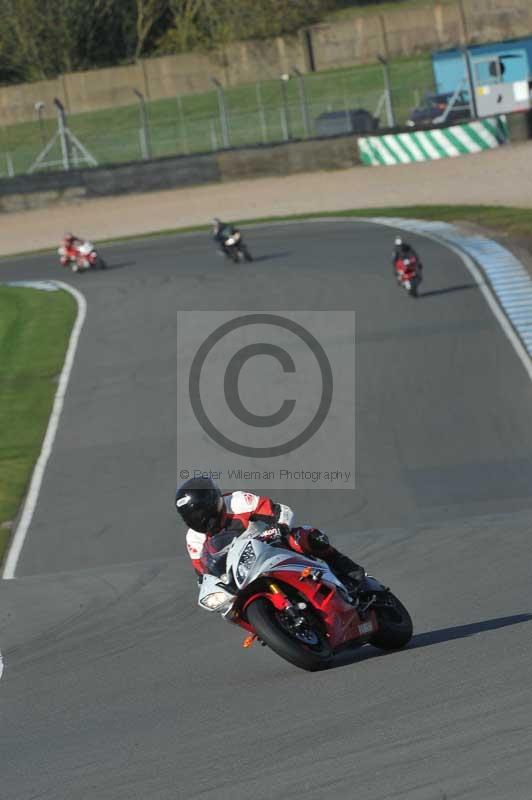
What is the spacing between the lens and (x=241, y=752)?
605 cm

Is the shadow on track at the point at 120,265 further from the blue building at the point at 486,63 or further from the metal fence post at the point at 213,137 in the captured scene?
the blue building at the point at 486,63

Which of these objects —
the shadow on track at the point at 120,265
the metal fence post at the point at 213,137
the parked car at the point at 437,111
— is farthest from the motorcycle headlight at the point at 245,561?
the parked car at the point at 437,111

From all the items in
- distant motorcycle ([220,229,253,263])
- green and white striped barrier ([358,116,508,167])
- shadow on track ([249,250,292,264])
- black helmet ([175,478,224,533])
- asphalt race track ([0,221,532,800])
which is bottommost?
green and white striped barrier ([358,116,508,167])

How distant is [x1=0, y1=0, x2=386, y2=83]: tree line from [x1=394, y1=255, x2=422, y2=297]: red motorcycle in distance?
46.4 m

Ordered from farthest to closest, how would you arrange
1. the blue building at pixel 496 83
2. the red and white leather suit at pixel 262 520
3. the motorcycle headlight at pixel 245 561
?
the blue building at pixel 496 83, the red and white leather suit at pixel 262 520, the motorcycle headlight at pixel 245 561

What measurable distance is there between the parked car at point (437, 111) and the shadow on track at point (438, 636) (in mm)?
40350

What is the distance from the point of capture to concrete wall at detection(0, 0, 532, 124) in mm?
63219

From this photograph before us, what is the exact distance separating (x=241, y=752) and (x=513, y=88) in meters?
41.4

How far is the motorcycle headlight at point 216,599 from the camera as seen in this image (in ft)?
23.9

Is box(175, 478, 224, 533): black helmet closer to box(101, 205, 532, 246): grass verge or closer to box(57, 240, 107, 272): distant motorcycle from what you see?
→ box(101, 205, 532, 246): grass verge

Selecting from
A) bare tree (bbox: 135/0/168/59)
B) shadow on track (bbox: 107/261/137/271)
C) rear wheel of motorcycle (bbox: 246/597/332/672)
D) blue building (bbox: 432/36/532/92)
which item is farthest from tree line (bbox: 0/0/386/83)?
rear wheel of motorcycle (bbox: 246/597/332/672)

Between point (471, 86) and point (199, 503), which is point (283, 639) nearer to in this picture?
point (199, 503)

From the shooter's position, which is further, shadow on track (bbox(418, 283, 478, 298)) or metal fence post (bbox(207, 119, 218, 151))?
metal fence post (bbox(207, 119, 218, 151))

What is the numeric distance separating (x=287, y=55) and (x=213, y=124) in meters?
20.4
